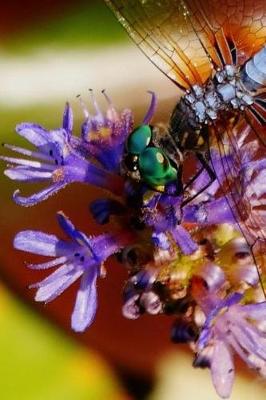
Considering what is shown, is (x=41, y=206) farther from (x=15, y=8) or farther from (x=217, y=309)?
(x=217, y=309)

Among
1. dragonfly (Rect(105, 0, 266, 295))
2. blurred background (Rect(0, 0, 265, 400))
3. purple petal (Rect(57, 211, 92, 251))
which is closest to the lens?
purple petal (Rect(57, 211, 92, 251))

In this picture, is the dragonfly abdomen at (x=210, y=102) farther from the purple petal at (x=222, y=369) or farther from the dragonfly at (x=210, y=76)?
the purple petal at (x=222, y=369)

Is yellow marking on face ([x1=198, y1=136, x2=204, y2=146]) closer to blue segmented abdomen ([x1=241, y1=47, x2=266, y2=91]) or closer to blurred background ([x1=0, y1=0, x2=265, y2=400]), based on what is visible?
blue segmented abdomen ([x1=241, y1=47, x2=266, y2=91])

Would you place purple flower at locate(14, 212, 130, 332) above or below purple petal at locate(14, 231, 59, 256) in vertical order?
below

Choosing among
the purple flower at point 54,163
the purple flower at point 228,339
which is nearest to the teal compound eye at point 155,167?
the purple flower at point 54,163

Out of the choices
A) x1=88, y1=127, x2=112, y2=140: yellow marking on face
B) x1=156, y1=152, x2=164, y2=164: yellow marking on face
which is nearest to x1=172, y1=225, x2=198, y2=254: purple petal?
x1=156, y1=152, x2=164, y2=164: yellow marking on face

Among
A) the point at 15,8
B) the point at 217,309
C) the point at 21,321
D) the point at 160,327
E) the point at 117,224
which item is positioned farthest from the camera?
the point at 15,8

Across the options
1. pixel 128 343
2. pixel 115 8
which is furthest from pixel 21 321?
pixel 115 8
